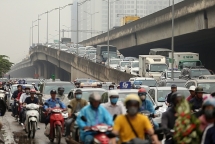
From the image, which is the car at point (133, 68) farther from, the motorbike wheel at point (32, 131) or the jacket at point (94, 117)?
the jacket at point (94, 117)

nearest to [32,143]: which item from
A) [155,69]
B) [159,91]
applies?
[159,91]

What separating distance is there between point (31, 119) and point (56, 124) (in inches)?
70.3

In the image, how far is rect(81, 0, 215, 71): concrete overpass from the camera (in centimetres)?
4517

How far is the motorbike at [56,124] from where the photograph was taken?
16922mm

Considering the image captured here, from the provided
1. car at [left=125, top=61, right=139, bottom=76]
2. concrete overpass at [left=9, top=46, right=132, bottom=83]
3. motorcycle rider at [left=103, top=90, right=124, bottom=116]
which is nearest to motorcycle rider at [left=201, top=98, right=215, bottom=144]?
motorcycle rider at [left=103, top=90, right=124, bottom=116]

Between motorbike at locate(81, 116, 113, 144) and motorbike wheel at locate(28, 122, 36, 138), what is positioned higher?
motorbike at locate(81, 116, 113, 144)

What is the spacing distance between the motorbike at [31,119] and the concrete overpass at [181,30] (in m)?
25.4

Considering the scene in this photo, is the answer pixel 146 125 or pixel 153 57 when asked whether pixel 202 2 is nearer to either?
pixel 153 57

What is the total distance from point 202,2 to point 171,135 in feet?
116

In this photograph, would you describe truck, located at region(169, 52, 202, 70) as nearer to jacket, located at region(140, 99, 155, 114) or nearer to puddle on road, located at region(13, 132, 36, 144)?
puddle on road, located at region(13, 132, 36, 144)

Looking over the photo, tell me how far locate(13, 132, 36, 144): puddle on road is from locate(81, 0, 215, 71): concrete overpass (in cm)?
2474

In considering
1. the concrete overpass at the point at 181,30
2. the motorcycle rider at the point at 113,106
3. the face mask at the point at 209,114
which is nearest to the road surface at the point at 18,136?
the motorcycle rider at the point at 113,106

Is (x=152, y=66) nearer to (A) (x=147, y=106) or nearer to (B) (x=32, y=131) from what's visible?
(B) (x=32, y=131)

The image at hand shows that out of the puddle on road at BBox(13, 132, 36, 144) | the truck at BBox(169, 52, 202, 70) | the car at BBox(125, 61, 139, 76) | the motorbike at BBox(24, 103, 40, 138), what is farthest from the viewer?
the car at BBox(125, 61, 139, 76)
